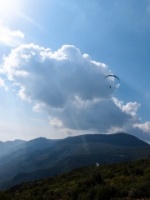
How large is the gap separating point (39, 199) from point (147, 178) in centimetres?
886

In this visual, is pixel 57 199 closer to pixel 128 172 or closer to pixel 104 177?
pixel 104 177

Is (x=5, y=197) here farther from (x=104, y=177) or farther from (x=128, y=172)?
(x=128, y=172)

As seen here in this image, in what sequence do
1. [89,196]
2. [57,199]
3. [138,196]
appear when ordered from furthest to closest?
[57,199] → [89,196] → [138,196]

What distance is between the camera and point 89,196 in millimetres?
21828

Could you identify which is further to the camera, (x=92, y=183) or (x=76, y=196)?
(x=92, y=183)

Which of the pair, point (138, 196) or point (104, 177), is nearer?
point (138, 196)

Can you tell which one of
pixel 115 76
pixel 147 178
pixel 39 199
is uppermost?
pixel 115 76

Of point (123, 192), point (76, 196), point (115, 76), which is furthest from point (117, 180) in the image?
point (115, 76)

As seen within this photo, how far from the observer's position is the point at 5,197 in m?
25.9

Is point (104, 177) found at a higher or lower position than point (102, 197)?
higher

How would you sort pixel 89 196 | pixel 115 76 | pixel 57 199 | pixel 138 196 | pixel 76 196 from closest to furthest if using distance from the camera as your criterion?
pixel 138 196
pixel 89 196
pixel 76 196
pixel 57 199
pixel 115 76

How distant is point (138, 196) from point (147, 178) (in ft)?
17.0

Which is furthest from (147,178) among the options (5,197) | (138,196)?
(5,197)

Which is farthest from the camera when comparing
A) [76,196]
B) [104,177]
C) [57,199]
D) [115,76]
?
[115,76]
